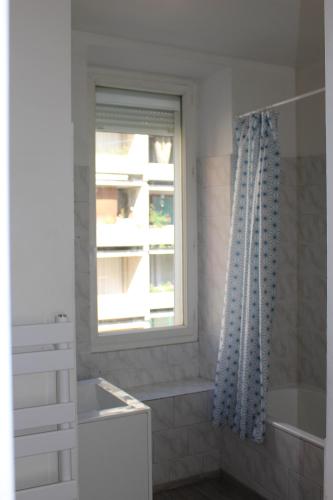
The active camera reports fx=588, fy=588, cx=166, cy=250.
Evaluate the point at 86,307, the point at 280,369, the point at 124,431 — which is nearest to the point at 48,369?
the point at 124,431

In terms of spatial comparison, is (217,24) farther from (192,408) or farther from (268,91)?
→ (192,408)

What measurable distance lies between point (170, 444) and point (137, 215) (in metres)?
1.44

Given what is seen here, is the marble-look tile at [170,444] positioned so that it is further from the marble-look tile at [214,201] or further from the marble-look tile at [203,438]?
the marble-look tile at [214,201]

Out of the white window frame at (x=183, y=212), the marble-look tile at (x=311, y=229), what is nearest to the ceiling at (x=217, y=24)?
the white window frame at (x=183, y=212)

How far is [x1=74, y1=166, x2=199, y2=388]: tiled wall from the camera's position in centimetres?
339

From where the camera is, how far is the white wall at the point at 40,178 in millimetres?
2068

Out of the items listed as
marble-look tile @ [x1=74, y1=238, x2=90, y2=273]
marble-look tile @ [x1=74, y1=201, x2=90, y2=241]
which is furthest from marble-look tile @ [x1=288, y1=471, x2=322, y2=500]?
marble-look tile @ [x1=74, y1=201, x2=90, y2=241]

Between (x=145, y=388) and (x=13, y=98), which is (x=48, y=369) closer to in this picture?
(x=13, y=98)

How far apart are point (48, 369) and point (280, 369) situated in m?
2.28

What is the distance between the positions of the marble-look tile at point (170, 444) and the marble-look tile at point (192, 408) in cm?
6

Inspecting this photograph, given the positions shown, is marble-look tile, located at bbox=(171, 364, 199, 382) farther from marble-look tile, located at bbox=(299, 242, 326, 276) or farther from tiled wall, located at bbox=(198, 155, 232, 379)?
marble-look tile, located at bbox=(299, 242, 326, 276)

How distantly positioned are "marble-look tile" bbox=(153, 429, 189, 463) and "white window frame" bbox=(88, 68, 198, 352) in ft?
1.90

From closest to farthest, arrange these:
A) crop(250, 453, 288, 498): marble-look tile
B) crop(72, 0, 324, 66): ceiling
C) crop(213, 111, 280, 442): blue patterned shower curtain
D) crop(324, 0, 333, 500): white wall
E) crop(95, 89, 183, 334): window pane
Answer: crop(324, 0, 333, 500): white wall, crop(72, 0, 324, 66): ceiling, crop(250, 453, 288, 498): marble-look tile, crop(213, 111, 280, 442): blue patterned shower curtain, crop(95, 89, 183, 334): window pane

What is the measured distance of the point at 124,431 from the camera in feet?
8.94
